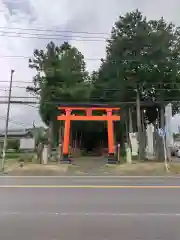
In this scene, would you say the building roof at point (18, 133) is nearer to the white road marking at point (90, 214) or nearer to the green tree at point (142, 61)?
the green tree at point (142, 61)

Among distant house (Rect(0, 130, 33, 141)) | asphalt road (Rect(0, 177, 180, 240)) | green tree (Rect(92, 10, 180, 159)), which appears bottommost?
asphalt road (Rect(0, 177, 180, 240))

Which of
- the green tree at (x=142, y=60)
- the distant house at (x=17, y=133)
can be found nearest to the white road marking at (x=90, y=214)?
the green tree at (x=142, y=60)

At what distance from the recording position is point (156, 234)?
19.0 feet

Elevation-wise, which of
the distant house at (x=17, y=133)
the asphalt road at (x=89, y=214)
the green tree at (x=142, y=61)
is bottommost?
the asphalt road at (x=89, y=214)

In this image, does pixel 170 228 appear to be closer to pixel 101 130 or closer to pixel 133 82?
pixel 133 82

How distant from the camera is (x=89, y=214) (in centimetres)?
735

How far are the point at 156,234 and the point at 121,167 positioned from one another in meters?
18.7

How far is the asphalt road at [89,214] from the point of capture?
581 cm

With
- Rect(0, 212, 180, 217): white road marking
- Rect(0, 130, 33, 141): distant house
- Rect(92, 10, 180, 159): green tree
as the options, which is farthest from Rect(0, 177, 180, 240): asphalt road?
Rect(0, 130, 33, 141): distant house

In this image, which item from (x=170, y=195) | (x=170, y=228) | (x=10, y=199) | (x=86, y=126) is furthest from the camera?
(x=86, y=126)

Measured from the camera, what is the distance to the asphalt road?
229 inches

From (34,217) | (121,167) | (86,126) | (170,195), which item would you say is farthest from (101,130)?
(34,217)

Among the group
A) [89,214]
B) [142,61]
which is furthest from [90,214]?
[142,61]

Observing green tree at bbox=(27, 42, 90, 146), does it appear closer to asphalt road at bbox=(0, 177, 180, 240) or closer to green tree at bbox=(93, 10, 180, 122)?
green tree at bbox=(93, 10, 180, 122)
